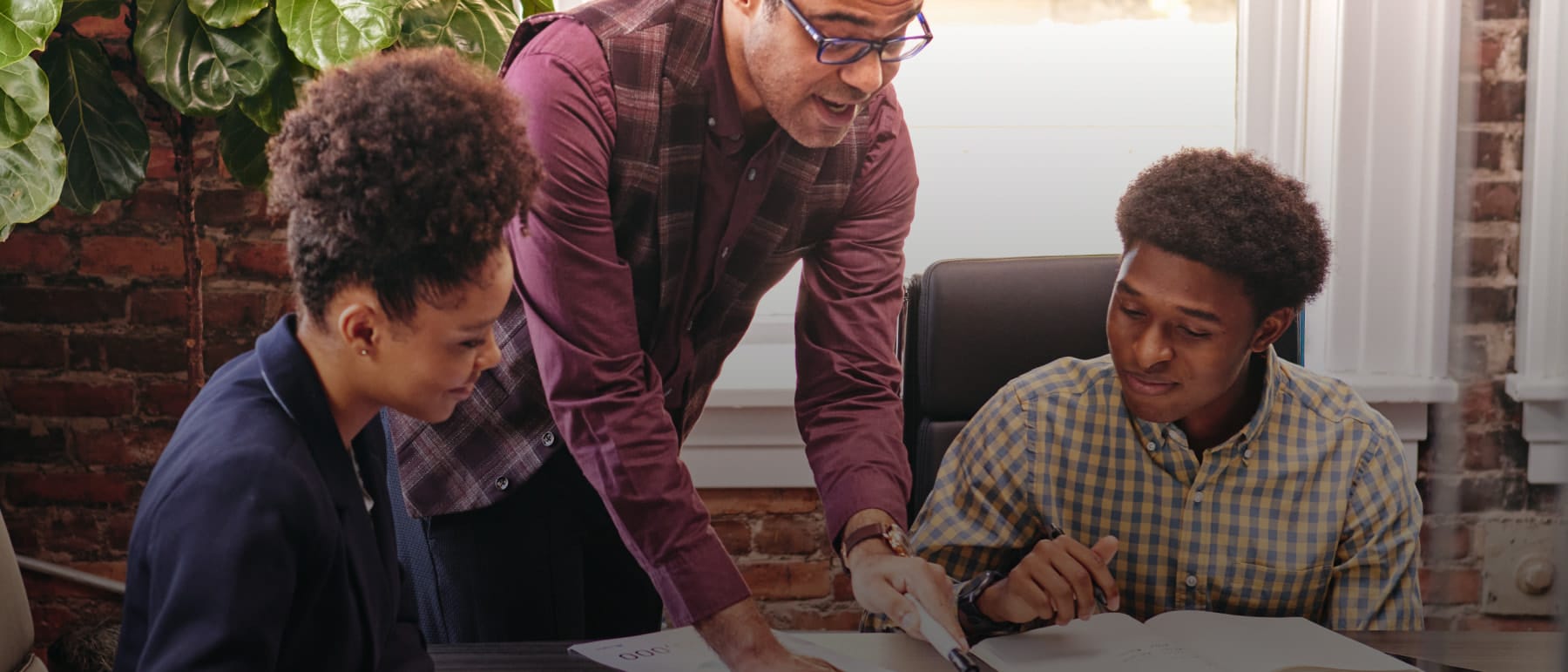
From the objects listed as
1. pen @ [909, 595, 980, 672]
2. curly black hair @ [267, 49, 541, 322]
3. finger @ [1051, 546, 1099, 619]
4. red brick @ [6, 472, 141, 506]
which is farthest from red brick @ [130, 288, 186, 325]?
finger @ [1051, 546, 1099, 619]

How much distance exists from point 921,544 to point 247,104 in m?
0.94

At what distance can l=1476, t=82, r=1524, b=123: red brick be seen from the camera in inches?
42.0

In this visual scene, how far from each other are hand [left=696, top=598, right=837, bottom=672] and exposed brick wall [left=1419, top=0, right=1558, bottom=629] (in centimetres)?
68

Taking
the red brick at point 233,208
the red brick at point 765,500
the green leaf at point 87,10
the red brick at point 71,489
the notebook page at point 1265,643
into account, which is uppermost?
the green leaf at point 87,10

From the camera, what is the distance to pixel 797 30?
1.12m

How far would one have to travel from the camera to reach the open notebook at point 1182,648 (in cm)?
112

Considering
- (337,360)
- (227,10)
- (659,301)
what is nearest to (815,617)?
(659,301)

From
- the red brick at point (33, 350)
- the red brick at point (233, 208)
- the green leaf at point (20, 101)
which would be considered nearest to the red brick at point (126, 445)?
the red brick at point (33, 350)

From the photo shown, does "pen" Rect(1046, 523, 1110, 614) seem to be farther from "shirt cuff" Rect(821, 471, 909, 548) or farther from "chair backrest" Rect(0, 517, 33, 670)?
"chair backrest" Rect(0, 517, 33, 670)

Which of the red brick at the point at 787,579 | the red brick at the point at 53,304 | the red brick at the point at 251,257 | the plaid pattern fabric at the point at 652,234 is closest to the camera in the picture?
the plaid pattern fabric at the point at 652,234

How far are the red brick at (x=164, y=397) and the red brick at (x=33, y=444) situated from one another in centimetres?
16

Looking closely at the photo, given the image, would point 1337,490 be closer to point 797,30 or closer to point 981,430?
point 981,430

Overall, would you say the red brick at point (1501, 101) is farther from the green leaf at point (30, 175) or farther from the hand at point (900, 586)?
the green leaf at point (30, 175)

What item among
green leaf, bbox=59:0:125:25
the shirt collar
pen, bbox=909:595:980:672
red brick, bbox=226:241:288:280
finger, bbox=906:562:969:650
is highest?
green leaf, bbox=59:0:125:25
